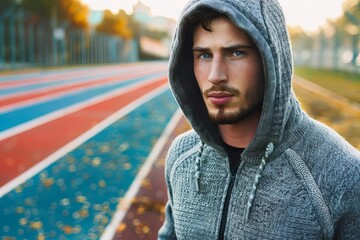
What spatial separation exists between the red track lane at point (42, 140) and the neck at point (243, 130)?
17.4 feet

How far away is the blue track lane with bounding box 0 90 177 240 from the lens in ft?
16.7

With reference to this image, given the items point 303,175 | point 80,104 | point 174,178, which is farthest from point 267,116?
point 80,104

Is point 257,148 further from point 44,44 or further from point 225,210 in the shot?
point 44,44

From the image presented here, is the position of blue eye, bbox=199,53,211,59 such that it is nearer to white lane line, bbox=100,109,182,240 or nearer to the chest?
the chest

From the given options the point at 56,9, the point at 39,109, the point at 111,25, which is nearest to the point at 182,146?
the point at 39,109

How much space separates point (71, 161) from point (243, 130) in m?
6.40

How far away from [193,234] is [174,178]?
0.78 ft

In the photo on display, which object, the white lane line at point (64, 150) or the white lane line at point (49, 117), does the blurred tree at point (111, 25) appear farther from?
the white lane line at point (64, 150)

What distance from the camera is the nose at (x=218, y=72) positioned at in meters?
1.66

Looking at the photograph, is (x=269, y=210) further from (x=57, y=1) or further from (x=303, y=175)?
(x=57, y=1)

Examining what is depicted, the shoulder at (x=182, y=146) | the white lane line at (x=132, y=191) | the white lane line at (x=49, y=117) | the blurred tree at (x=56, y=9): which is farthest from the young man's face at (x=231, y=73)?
the blurred tree at (x=56, y=9)

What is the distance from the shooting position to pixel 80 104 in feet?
52.5

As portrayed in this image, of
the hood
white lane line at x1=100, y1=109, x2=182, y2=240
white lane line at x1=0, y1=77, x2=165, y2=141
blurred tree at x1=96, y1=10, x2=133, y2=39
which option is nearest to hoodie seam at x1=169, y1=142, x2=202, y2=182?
the hood

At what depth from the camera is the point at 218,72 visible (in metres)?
1.66
